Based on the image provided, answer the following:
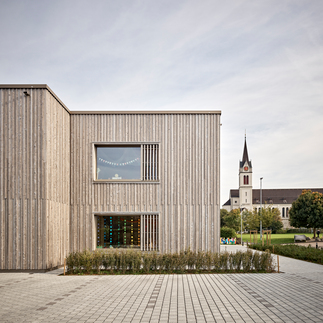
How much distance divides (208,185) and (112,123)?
4.97 m

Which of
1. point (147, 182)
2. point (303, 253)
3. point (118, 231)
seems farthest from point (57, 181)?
point (303, 253)

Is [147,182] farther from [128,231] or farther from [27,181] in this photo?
[27,181]

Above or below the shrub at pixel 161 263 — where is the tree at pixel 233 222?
below

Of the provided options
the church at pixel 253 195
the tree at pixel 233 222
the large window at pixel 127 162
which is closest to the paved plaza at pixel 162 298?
the large window at pixel 127 162

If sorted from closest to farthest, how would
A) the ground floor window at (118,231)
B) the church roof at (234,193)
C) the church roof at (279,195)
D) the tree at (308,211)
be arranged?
the ground floor window at (118,231) < the tree at (308,211) < the church roof at (279,195) < the church roof at (234,193)

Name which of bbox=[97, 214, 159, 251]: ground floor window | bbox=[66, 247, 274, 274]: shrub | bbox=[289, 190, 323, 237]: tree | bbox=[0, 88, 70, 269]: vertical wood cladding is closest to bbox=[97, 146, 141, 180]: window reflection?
bbox=[97, 214, 159, 251]: ground floor window

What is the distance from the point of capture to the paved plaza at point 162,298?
6082 millimetres

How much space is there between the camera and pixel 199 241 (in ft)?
43.8

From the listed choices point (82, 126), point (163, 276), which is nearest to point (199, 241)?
point (163, 276)

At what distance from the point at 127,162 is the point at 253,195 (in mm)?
99408

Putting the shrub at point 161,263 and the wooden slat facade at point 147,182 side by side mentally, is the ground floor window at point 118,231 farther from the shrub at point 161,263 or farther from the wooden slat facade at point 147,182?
the shrub at point 161,263

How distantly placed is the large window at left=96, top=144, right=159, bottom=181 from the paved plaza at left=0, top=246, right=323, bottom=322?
4735mm

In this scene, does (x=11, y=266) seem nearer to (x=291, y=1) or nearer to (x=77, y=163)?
(x=77, y=163)

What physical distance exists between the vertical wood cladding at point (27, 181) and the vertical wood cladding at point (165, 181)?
1.84 metres
